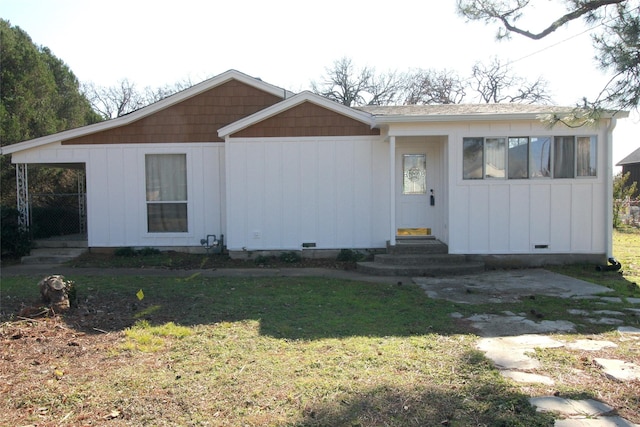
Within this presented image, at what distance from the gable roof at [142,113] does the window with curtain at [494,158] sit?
5.04 m

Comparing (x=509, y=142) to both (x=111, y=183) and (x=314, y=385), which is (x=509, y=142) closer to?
(x=314, y=385)

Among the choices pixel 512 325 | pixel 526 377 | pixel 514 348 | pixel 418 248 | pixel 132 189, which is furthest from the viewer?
pixel 132 189

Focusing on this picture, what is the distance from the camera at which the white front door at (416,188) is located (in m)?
11.0

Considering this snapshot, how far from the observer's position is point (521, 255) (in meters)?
9.95

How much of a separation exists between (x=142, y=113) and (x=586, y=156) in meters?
9.78

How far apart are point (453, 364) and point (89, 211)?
9873 millimetres

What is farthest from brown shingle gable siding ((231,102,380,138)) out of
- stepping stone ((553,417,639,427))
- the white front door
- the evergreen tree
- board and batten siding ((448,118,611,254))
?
the evergreen tree

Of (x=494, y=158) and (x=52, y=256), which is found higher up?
(x=494, y=158)

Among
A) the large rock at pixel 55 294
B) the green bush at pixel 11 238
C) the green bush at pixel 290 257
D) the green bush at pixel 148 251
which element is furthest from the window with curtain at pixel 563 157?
Result: the green bush at pixel 11 238

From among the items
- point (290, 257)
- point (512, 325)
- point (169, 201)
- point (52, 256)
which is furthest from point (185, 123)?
point (512, 325)

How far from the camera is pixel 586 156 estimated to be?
9.84 m

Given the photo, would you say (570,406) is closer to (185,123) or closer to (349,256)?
(349,256)

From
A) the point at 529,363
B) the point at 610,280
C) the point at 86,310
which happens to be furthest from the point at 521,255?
the point at 86,310

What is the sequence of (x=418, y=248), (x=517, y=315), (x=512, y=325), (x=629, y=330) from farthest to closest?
(x=418, y=248)
(x=517, y=315)
(x=512, y=325)
(x=629, y=330)
